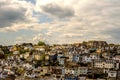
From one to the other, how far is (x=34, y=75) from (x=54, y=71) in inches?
195

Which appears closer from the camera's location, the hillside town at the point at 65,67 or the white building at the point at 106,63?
the hillside town at the point at 65,67

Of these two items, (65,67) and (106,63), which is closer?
(65,67)

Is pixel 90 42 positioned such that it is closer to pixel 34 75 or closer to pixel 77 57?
pixel 77 57

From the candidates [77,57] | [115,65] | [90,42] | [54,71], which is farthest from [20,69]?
[90,42]

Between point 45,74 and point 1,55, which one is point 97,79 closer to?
point 45,74

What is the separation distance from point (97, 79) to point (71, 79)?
3.85m

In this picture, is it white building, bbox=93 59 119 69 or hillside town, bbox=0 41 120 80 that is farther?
white building, bbox=93 59 119 69

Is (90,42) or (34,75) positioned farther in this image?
(90,42)

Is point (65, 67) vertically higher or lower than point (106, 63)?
lower

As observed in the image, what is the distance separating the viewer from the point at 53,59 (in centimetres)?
7138

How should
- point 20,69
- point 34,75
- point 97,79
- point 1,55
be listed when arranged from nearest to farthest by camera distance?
point 97,79, point 34,75, point 20,69, point 1,55

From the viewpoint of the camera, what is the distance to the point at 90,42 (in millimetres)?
92875

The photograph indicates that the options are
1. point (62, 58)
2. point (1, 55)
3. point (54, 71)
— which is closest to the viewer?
point (54, 71)

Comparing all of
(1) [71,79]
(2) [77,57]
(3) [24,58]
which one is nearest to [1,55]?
(3) [24,58]
